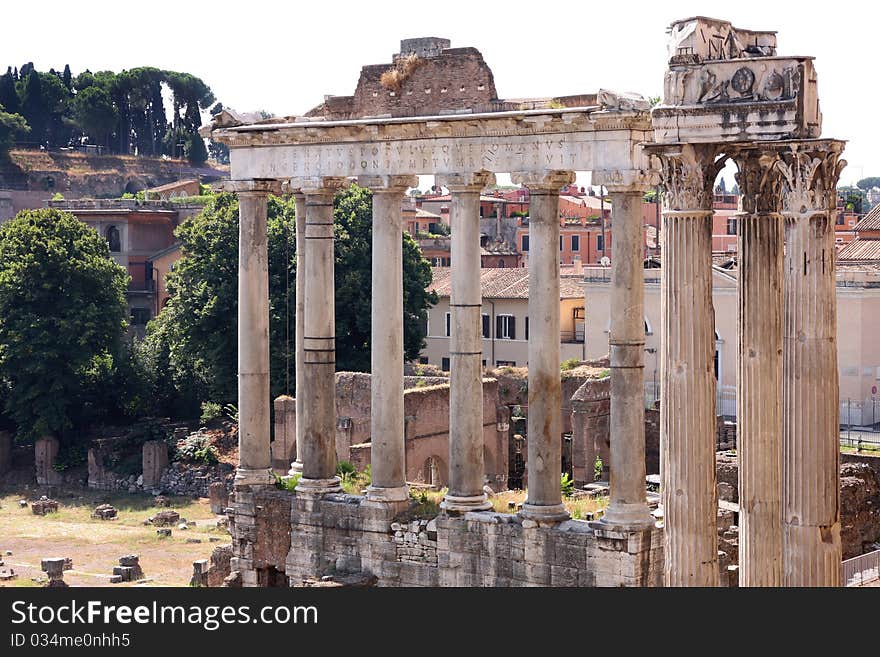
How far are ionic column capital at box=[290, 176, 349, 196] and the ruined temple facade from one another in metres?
0.03

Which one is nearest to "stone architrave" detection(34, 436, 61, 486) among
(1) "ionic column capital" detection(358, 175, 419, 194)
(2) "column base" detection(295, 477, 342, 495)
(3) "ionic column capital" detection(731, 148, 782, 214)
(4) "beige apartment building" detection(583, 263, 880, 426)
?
(4) "beige apartment building" detection(583, 263, 880, 426)

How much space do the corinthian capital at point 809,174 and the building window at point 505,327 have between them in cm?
4152

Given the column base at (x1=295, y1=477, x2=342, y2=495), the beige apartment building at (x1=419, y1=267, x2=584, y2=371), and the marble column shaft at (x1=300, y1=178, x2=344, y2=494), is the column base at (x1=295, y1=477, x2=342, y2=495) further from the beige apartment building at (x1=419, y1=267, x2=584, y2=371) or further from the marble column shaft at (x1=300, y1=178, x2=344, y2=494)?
the beige apartment building at (x1=419, y1=267, x2=584, y2=371)

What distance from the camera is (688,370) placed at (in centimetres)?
1456

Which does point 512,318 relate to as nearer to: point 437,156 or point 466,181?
point 437,156

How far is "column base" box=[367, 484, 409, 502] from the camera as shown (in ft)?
77.4

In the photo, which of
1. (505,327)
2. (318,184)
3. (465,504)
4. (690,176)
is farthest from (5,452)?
(690,176)

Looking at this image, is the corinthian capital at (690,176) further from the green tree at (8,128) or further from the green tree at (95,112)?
the green tree at (95,112)

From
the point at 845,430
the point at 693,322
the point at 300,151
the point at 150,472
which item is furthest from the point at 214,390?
the point at 693,322

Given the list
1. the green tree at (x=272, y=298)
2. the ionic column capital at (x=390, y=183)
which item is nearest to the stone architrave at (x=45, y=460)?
the green tree at (x=272, y=298)

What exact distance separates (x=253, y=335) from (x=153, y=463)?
2296 cm

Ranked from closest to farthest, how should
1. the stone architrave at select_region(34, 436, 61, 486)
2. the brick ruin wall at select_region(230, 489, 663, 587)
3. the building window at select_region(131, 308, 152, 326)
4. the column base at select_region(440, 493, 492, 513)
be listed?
the brick ruin wall at select_region(230, 489, 663, 587) → the column base at select_region(440, 493, 492, 513) → the stone architrave at select_region(34, 436, 61, 486) → the building window at select_region(131, 308, 152, 326)

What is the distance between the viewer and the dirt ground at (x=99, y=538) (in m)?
35.3

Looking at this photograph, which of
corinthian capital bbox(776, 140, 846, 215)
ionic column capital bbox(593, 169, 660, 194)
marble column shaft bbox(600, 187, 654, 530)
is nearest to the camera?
corinthian capital bbox(776, 140, 846, 215)
